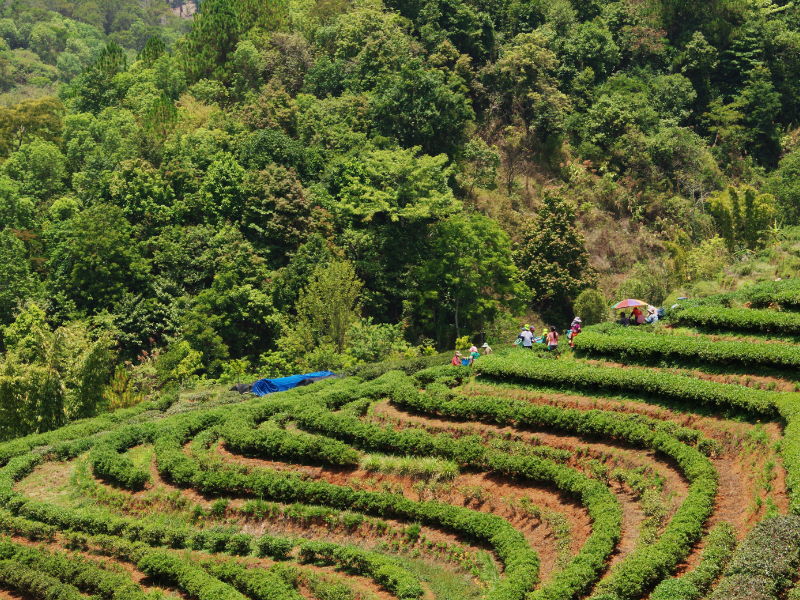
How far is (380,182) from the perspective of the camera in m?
53.8

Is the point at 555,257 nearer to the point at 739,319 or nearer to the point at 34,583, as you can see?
the point at 739,319

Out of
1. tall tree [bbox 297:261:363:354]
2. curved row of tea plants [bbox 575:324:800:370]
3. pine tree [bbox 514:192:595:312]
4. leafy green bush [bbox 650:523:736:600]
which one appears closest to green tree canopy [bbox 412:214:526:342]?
pine tree [bbox 514:192:595:312]

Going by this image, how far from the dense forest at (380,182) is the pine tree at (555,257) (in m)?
0.14

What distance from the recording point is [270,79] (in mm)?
66562

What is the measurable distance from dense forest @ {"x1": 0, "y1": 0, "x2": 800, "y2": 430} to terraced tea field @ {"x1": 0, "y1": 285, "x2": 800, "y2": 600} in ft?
29.9

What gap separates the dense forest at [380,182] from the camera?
48469mm

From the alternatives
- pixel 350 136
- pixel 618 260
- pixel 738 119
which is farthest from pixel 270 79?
pixel 738 119

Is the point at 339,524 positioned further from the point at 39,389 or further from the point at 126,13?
the point at 126,13

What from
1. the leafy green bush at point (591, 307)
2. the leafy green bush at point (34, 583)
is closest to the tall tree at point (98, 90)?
the leafy green bush at point (591, 307)

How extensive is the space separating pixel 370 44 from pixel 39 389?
38.1 metres

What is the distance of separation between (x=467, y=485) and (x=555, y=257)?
2807 centimetres

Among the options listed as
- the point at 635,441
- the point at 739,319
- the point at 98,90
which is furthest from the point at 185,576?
the point at 98,90

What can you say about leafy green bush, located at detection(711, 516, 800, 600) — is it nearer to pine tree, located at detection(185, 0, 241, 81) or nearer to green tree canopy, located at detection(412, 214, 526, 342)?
green tree canopy, located at detection(412, 214, 526, 342)

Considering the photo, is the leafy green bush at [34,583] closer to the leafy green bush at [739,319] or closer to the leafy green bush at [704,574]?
the leafy green bush at [704,574]
